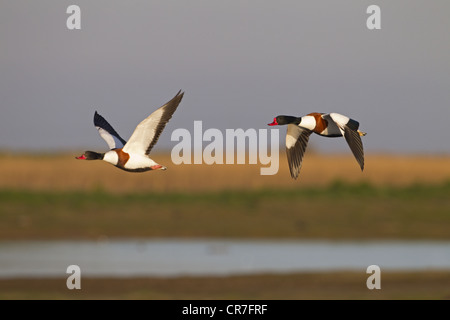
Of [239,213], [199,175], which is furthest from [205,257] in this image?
[199,175]

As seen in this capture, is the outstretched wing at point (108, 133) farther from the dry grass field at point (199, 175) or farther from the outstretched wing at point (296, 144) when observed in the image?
the dry grass field at point (199, 175)

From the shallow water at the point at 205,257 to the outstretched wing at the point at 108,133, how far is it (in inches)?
708

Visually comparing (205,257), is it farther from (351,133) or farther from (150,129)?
(351,133)

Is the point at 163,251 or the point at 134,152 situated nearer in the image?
the point at 134,152

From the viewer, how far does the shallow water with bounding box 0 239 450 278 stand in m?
24.6

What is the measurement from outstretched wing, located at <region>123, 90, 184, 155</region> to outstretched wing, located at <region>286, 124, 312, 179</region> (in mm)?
782

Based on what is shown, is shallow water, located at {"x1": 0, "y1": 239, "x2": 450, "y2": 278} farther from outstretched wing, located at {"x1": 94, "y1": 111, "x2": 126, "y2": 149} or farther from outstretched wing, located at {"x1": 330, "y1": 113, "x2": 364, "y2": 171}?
outstretched wing, located at {"x1": 330, "y1": 113, "x2": 364, "y2": 171}

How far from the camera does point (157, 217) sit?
3678cm

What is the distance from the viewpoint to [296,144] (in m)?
5.57

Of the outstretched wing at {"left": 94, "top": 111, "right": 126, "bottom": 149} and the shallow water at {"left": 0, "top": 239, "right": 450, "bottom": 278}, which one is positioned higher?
the shallow water at {"left": 0, "top": 239, "right": 450, "bottom": 278}

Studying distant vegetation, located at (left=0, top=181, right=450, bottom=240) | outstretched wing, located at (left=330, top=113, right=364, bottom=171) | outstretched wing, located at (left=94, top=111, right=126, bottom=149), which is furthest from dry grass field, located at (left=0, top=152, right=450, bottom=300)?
outstretched wing, located at (left=330, top=113, right=364, bottom=171)

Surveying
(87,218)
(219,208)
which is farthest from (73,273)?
(219,208)
